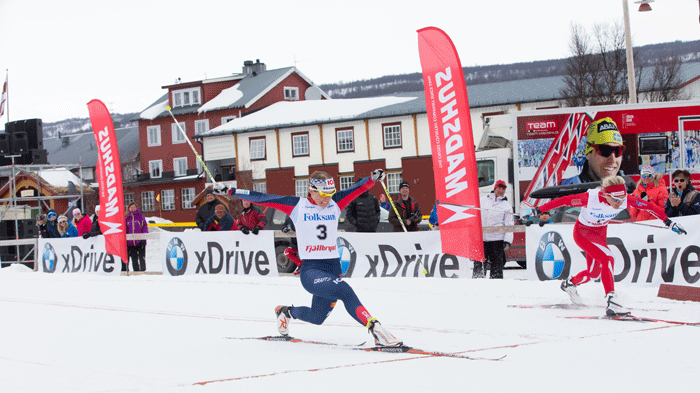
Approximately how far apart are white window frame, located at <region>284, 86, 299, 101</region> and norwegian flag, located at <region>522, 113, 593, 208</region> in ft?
163

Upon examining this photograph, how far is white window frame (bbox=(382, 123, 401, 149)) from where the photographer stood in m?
49.0

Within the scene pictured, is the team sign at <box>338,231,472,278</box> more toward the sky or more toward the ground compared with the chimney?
more toward the ground

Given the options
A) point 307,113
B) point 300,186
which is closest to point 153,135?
point 307,113

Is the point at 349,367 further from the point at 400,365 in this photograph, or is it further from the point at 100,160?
the point at 100,160

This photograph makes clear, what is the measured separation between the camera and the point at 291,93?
63344 mm

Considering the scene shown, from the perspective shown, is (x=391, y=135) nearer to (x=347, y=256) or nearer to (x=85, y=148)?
(x=347, y=256)

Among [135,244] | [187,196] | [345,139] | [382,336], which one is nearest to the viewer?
[382,336]

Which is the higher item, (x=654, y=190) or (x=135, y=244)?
(x=654, y=190)

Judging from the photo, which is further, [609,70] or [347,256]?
[609,70]

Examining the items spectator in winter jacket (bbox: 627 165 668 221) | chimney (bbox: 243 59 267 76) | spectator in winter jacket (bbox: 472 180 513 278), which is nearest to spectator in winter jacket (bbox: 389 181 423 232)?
spectator in winter jacket (bbox: 472 180 513 278)

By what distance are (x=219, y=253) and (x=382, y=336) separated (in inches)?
347

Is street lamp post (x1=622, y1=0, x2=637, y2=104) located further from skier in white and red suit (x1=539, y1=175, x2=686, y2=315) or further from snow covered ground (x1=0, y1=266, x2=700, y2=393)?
skier in white and red suit (x1=539, y1=175, x2=686, y2=315)

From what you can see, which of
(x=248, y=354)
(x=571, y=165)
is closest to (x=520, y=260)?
(x=571, y=165)

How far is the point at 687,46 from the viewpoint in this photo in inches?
4178
